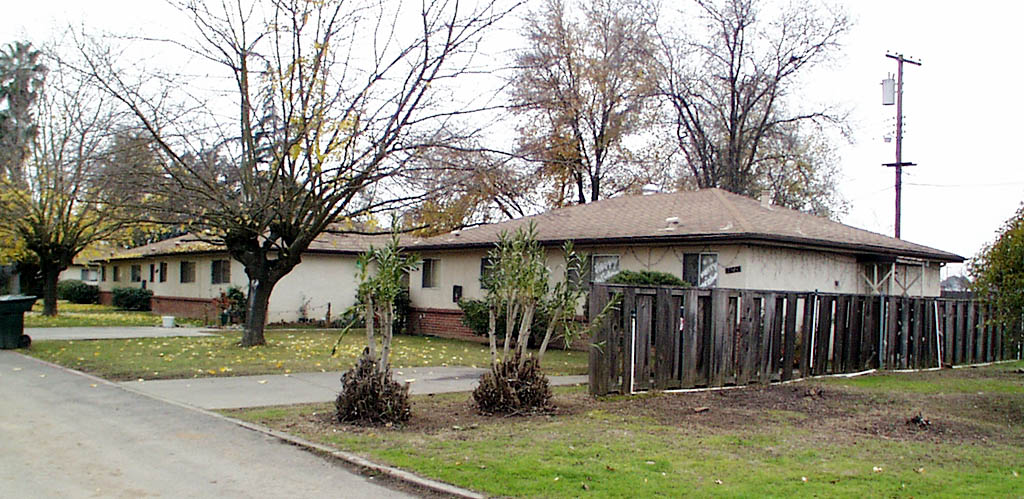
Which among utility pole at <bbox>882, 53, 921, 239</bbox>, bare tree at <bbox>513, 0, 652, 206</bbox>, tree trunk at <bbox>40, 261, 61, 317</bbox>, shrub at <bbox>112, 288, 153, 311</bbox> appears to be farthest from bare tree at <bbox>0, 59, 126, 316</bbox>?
utility pole at <bbox>882, 53, 921, 239</bbox>

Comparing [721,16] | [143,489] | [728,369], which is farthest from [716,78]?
[143,489]

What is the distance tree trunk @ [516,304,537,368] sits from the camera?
9578mm

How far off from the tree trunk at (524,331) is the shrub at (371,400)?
4.82ft

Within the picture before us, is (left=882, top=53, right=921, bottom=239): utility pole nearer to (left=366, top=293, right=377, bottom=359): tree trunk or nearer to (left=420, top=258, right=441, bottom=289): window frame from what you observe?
(left=420, top=258, right=441, bottom=289): window frame

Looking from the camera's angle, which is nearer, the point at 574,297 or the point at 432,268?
the point at 574,297

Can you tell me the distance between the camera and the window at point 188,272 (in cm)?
3353

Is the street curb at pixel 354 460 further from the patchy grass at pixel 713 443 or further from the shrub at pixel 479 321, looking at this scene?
the shrub at pixel 479 321

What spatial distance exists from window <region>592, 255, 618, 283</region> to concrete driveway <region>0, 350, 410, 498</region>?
11808 millimetres

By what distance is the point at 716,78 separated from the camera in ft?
109

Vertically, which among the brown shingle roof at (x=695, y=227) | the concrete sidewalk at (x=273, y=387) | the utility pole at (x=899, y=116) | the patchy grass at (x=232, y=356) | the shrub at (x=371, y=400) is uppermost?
the utility pole at (x=899, y=116)

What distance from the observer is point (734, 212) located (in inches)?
747

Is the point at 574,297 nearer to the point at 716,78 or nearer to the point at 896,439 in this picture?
the point at 896,439

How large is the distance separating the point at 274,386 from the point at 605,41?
24.4m

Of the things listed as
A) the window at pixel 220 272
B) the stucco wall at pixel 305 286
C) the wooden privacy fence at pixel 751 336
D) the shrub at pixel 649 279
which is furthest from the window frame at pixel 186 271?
the wooden privacy fence at pixel 751 336
